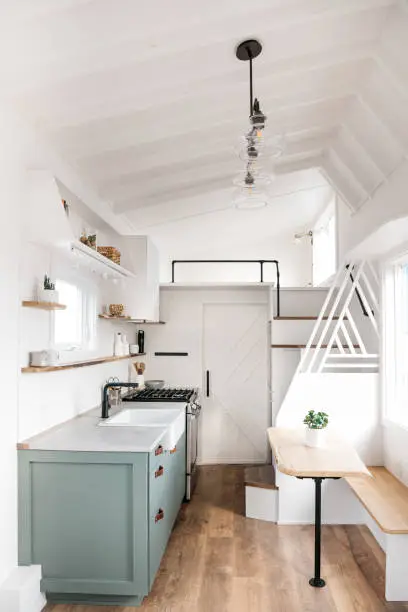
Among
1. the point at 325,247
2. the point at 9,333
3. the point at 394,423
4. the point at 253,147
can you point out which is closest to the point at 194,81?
the point at 253,147

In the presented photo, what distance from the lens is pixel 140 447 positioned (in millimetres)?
2754

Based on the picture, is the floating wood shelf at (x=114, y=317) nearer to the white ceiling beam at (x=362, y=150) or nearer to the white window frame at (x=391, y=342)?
the white window frame at (x=391, y=342)

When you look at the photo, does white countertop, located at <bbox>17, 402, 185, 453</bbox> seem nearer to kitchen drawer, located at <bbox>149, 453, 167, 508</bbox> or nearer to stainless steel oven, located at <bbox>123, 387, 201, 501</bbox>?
kitchen drawer, located at <bbox>149, 453, 167, 508</bbox>

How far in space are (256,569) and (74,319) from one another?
210 cm

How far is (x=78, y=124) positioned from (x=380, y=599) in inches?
128

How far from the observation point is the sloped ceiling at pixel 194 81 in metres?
2.23

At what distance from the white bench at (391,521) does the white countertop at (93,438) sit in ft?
4.51

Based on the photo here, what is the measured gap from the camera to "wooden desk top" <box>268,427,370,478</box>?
296cm

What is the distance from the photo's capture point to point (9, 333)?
263 cm

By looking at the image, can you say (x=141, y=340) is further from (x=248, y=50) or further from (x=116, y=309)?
(x=248, y=50)

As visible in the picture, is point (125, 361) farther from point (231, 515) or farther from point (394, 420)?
point (394, 420)

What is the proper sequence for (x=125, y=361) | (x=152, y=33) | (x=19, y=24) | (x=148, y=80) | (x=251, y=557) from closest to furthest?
(x=19, y=24) < (x=152, y=33) < (x=148, y=80) < (x=251, y=557) < (x=125, y=361)

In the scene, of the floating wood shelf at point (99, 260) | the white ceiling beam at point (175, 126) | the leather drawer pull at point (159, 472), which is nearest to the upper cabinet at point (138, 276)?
the floating wood shelf at point (99, 260)

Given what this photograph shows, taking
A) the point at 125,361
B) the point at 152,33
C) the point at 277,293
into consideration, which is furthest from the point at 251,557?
the point at 152,33
